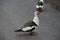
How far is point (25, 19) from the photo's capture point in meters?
3.43

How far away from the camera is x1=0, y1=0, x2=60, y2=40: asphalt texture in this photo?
9.38ft

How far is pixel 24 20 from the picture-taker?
3.38 meters

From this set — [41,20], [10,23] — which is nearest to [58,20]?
[41,20]

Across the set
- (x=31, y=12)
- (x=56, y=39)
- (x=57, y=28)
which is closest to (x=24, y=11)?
(x=31, y=12)

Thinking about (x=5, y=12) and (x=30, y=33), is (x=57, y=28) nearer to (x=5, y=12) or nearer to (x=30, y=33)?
(x=30, y=33)

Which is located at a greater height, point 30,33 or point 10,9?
point 10,9

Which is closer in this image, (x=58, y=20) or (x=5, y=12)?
(x=58, y=20)

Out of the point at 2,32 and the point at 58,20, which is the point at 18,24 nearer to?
the point at 2,32

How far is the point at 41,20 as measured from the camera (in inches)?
135

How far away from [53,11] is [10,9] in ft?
3.16

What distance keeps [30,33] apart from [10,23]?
566 millimetres

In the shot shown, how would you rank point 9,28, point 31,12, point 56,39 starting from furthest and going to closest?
point 31,12 < point 9,28 < point 56,39

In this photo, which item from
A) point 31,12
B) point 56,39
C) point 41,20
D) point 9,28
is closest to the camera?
point 56,39

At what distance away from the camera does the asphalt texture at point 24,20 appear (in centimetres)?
286
